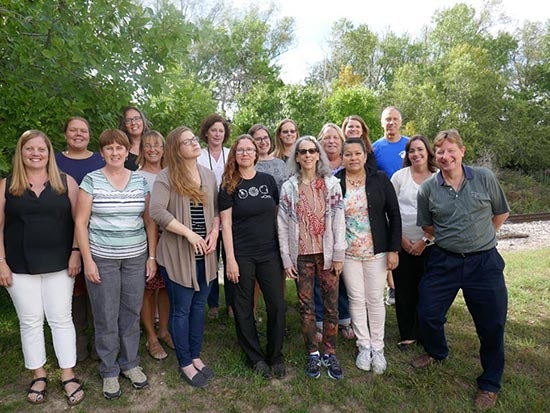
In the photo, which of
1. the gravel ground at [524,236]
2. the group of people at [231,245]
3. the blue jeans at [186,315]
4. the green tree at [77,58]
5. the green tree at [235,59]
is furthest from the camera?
the green tree at [235,59]

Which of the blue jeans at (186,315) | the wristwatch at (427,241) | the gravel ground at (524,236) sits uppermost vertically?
the wristwatch at (427,241)

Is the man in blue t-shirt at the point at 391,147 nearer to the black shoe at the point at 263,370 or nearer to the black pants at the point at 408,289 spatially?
the black pants at the point at 408,289

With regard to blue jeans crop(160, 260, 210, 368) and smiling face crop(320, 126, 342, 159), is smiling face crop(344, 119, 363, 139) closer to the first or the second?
smiling face crop(320, 126, 342, 159)

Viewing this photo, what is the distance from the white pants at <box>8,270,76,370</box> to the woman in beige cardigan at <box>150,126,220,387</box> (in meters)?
0.84

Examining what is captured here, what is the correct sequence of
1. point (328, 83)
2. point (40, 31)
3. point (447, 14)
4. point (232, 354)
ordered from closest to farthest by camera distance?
point (40, 31)
point (232, 354)
point (447, 14)
point (328, 83)

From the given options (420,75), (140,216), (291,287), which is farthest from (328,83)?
(140,216)

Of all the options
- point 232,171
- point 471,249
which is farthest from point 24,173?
point 471,249

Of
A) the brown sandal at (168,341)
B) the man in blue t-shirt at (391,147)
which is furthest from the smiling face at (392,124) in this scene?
the brown sandal at (168,341)

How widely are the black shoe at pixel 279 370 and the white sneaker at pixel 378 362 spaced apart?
0.87 meters

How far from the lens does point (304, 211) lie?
357 centimetres

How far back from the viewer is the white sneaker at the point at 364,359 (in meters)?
3.73

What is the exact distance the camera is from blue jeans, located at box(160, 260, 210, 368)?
3.41 m

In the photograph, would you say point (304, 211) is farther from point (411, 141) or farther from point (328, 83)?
point (328, 83)

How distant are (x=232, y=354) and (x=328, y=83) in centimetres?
3562
